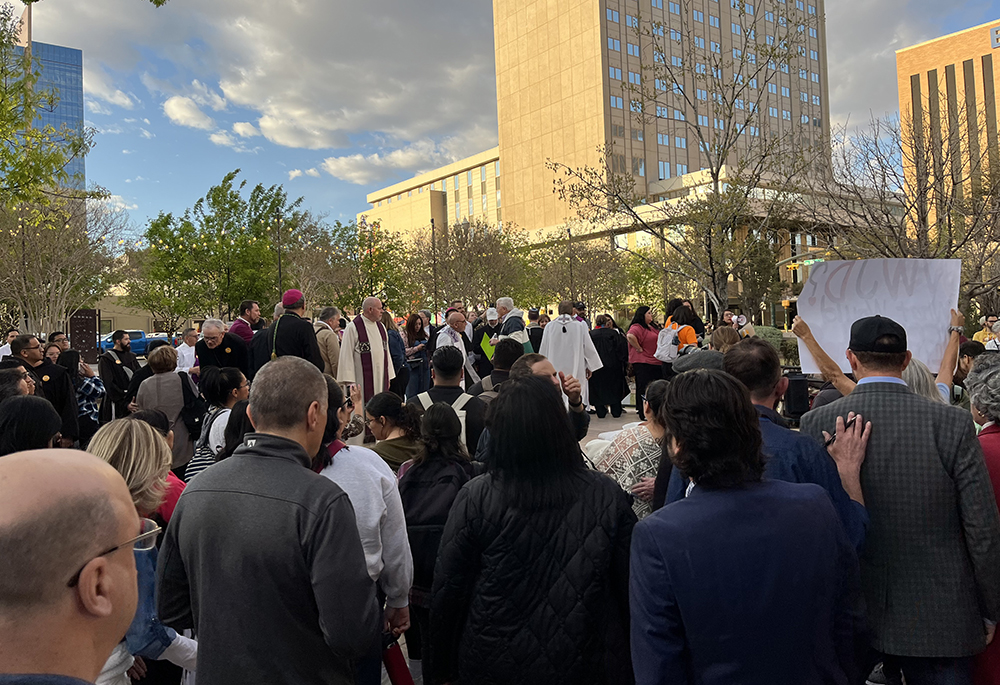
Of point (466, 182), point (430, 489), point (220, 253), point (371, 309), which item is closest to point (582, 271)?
point (220, 253)

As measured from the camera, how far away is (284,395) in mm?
2561

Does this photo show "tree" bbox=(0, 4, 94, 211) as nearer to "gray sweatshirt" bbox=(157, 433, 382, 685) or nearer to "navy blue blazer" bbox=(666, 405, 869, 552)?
"gray sweatshirt" bbox=(157, 433, 382, 685)

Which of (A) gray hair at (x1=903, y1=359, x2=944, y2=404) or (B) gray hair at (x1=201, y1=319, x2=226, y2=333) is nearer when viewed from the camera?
(A) gray hair at (x1=903, y1=359, x2=944, y2=404)

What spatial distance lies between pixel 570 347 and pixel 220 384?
744cm

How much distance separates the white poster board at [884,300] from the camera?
4.37 meters

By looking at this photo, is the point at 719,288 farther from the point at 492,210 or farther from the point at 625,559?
the point at 492,210

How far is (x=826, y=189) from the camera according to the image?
14492 mm

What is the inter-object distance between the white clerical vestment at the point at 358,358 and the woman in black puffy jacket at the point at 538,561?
289 inches

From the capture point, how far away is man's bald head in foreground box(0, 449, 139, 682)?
3.40 ft

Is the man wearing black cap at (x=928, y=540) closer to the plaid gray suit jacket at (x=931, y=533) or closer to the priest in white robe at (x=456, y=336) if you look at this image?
the plaid gray suit jacket at (x=931, y=533)

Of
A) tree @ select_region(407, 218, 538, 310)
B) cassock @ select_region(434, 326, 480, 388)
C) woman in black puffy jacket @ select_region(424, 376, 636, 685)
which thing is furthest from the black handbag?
tree @ select_region(407, 218, 538, 310)

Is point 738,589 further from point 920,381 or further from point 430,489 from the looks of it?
point 920,381

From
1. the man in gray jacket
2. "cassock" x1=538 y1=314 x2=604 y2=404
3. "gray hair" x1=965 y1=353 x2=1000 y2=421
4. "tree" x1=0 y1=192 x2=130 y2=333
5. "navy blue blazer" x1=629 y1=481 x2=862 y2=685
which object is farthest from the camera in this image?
"tree" x1=0 y1=192 x2=130 y2=333

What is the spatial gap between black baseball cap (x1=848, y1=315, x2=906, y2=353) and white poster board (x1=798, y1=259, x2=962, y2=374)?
143 centimetres
